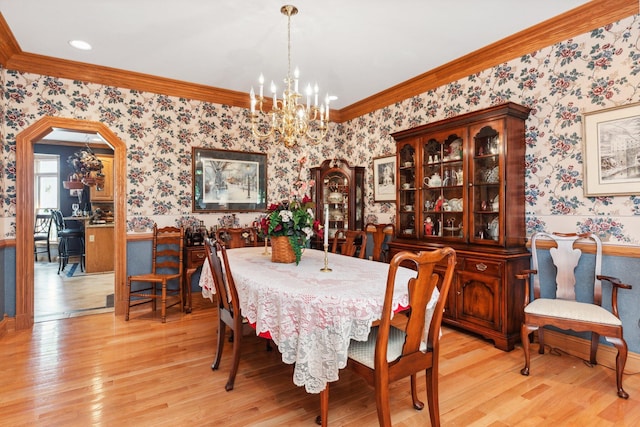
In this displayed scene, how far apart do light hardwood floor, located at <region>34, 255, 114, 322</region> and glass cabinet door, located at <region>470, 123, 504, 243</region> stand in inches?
167

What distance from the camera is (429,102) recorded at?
402 centimetres

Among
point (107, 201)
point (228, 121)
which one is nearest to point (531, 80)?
point (228, 121)

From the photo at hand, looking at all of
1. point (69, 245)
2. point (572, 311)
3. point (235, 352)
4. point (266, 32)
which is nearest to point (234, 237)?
point (235, 352)

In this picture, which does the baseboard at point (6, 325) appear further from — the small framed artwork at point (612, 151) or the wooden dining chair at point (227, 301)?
the small framed artwork at point (612, 151)

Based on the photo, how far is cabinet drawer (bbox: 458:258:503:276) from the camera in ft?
9.44

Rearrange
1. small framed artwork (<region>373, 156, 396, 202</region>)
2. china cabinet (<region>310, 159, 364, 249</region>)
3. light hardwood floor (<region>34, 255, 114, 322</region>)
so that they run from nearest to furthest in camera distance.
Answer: light hardwood floor (<region>34, 255, 114, 322</region>), small framed artwork (<region>373, 156, 396, 202</region>), china cabinet (<region>310, 159, 364, 249</region>)

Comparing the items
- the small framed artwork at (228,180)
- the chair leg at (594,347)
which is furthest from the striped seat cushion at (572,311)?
the small framed artwork at (228,180)

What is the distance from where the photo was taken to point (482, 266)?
9.82 feet

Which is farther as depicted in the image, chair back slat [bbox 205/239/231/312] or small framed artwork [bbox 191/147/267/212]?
small framed artwork [bbox 191/147/267/212]

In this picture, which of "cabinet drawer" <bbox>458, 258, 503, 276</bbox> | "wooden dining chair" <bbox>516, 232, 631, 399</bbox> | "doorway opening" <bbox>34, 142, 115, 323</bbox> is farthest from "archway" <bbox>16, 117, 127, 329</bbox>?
"wooden dining chair" <bbox>516, 232, 631, 399</bbox>

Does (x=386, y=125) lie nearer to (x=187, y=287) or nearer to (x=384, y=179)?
(x=384, y=179)

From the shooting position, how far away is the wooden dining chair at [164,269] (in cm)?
393

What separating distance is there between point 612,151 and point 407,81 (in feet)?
7.36

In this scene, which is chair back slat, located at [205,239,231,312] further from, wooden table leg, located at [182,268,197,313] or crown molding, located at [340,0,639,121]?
crown molding, located at [340,0,639,121]
